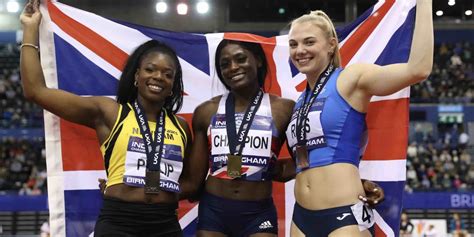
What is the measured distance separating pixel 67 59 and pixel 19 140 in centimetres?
1516

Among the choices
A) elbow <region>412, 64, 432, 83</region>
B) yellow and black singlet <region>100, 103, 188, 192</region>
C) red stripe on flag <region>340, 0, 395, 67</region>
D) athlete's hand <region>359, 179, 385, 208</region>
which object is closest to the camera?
elbow <region>412, 64, 432, 83</region>

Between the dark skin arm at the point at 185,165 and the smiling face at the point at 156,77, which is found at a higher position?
the smiling face at the point at 156,77

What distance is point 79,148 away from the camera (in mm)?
4168

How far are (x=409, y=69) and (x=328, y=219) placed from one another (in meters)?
0.77

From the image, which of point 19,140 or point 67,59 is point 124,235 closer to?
point 67,59

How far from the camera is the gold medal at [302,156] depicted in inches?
125

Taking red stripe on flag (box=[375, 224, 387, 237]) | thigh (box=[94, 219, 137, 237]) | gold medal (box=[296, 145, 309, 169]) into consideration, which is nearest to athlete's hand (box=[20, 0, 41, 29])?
thigh (box=[94, 219, 137, 237])

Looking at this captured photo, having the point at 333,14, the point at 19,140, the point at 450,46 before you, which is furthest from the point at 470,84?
the point at 19,140

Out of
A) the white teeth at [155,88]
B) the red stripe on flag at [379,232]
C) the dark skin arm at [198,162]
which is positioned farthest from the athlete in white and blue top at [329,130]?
the red stripe on flag at [379,232]

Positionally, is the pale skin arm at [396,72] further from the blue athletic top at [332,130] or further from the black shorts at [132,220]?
the black shorts at [132,220]

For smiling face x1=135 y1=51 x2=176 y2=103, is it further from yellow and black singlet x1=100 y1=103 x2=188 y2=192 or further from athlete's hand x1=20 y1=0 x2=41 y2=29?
athlete's hand x1=20 y1=0 x2=41 y2=29

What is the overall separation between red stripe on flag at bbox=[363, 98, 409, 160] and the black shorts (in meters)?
1.39

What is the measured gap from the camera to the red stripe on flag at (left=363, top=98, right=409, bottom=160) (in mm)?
3992

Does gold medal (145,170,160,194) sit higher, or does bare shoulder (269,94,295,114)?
bare shoulder (269,94,295,114)
